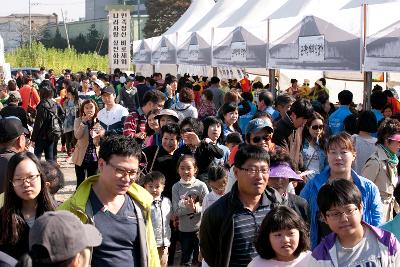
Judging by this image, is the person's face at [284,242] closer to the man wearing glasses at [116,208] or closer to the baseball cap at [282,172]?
the man wearing glasses at [116,208]

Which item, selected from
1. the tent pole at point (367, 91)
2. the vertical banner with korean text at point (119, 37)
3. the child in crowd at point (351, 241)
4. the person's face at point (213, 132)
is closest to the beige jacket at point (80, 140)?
the person's face at point (213, 132)

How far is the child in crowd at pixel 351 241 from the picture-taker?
12.5ft

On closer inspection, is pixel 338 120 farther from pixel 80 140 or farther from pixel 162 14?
pixel 162 14

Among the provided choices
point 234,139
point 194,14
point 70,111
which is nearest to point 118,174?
point 234,139

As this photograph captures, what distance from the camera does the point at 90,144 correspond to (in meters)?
10.1

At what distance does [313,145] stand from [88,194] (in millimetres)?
3384

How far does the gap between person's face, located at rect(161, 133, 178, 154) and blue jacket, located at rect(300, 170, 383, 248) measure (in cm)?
234

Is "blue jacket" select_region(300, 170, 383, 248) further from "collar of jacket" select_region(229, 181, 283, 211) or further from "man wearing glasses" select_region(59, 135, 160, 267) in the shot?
"man wearing glasses" select_region(59, 135, 160, 267)

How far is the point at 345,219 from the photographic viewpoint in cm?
Answer: 381

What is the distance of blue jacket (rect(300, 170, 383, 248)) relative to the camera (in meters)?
4.80

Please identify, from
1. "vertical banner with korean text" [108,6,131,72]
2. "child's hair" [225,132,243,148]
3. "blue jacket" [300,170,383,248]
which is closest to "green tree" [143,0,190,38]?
"vertical banner with korean text" [108,6,131,72]

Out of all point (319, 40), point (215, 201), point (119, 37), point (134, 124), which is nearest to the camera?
point (215, 201)

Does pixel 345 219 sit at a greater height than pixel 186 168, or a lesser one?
greater

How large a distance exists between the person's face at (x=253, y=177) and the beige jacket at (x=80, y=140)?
5868 millimetres
